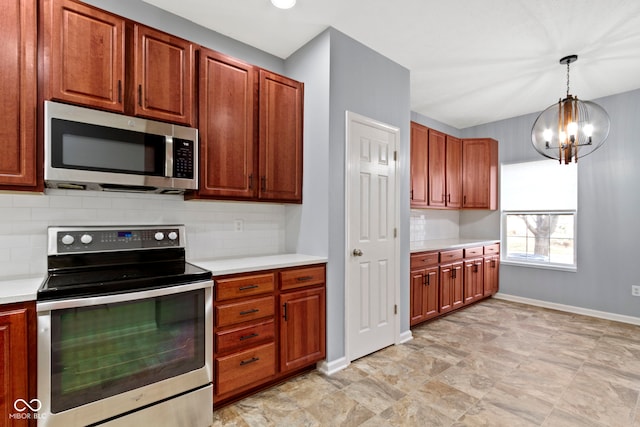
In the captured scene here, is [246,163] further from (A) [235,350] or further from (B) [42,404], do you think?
(B) [42,404]

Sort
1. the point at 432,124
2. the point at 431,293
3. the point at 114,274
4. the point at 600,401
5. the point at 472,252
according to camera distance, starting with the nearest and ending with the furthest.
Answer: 1. the point at 114,274
2. the point at 600,401
3. the point at 431,293
4. the point at 472,252
5. the point at 432,124

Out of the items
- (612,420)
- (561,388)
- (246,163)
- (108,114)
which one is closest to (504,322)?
(561,388)

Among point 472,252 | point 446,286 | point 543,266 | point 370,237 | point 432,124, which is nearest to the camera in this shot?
point 370,237

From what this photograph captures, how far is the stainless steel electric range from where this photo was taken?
147 cm

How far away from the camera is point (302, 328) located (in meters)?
2.37

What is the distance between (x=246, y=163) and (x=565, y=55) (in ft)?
10.2

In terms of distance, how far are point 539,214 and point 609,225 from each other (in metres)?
0.77

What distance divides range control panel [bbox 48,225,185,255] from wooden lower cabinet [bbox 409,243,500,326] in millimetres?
2377

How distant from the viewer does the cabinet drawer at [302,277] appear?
2.28 m

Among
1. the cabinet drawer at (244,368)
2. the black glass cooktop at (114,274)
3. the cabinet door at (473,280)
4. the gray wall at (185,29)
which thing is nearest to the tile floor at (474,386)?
the cabinet drawer at (244,368)

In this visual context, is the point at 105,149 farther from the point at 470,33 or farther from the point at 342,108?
the point at 470,33

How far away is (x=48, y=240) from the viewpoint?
185cm

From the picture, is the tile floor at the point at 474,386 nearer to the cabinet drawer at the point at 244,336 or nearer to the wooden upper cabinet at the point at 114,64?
the cabinet drawer at the point at 244,336

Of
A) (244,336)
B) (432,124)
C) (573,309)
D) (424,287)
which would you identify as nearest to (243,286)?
(244,336)
